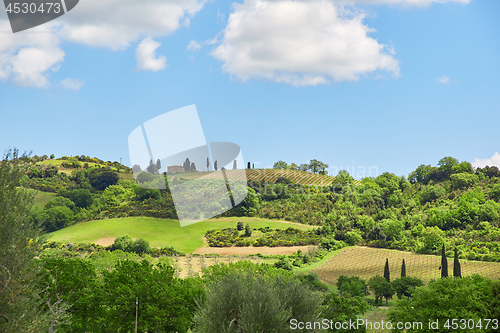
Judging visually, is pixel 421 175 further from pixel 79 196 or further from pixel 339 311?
pixel 79 196

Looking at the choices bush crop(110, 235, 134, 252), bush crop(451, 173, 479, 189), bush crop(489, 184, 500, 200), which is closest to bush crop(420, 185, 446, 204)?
bush crop(451, 173, 479, 189)

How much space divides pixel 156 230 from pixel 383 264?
143ft

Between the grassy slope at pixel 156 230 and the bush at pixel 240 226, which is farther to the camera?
the bush at pixel 240 226

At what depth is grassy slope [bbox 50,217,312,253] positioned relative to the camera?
2884 inches

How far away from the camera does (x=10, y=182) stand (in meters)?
12.4

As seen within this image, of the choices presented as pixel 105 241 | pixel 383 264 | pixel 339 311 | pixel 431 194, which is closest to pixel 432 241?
pixel 383 264

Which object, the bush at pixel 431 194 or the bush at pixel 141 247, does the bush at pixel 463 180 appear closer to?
the bush at pixel 431 194

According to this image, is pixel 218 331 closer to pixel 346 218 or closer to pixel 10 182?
pixel 10 182

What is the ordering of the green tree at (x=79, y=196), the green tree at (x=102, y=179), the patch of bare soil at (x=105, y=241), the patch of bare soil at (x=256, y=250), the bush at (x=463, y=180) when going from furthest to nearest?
the green tree at (x=102, y=179)
the green tree at (x=79, y=196)
the bush at (x=463, y=180)
the patch of bare soil at (x=105, y=241)
the patch of bare soil at (x=256, y=250)

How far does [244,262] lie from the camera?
3966 cm

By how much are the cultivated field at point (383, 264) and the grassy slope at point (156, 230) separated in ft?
52.9

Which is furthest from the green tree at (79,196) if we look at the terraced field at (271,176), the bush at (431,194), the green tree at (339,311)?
the green tree at (339,311)

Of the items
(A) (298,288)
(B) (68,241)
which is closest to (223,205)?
(B) (68,241)

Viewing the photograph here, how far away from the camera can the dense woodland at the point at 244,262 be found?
12836 mm
